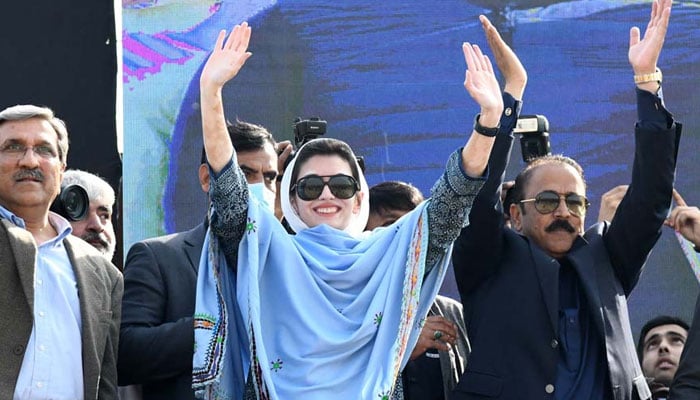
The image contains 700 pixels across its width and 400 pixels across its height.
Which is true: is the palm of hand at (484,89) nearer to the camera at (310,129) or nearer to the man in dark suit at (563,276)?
the man in dark suit at (563,276)

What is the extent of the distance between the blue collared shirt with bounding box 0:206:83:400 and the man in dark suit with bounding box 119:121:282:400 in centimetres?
25

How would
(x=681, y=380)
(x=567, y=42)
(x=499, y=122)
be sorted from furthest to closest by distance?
1. (x=567, y=42)
2. (x=681, y=380)
3. (x=499, y=122)

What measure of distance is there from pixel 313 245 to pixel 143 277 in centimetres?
68

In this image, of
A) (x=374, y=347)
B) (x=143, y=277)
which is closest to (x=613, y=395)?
(x=374, y=347)

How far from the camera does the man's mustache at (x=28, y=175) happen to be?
416 cm

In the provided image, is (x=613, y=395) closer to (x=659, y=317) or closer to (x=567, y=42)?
(x=659, y=317)

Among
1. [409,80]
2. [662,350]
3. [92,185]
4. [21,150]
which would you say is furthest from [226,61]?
[662,350]

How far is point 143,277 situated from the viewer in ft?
14.3

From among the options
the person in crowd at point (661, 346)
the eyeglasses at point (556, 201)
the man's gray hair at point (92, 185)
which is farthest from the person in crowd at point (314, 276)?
the person in crowd at point (661, 346)

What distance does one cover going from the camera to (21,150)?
4227mm

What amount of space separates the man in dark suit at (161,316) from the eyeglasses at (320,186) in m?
0.37

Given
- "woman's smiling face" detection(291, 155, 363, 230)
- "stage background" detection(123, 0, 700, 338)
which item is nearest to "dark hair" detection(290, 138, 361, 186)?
"woman's smiling face" detection(291, 155, 363, 230)

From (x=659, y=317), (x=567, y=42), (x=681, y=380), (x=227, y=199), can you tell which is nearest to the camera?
(x=227, y=199)

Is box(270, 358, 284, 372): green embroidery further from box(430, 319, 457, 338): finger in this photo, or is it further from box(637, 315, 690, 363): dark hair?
box(637, 315, 690, 363): dark hair
